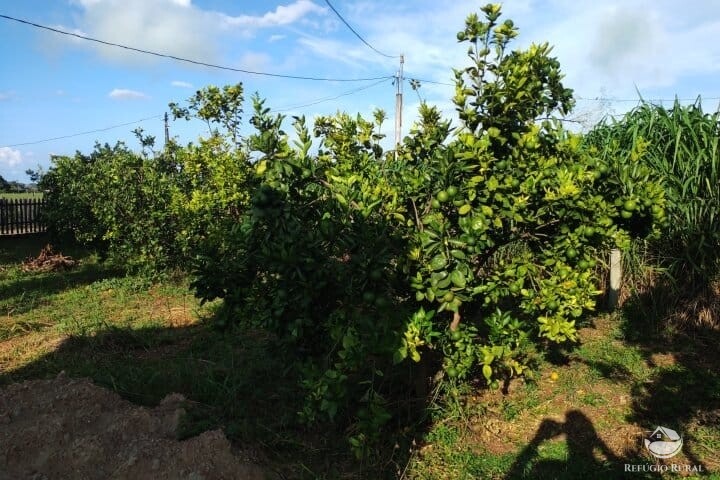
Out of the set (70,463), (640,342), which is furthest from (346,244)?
(640,342)

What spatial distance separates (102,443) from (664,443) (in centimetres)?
353

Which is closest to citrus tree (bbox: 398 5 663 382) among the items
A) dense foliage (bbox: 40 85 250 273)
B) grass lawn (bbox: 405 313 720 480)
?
grass lawn (bbox: 405 313 720 480)

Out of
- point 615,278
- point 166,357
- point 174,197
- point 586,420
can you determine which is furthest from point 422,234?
point 174,197

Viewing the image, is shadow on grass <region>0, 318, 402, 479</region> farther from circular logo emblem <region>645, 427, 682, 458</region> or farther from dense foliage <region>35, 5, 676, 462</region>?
circular logo emblem <region>645, 427, 682, 458</region>

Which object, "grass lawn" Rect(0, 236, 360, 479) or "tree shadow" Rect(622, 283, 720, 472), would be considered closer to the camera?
"grass lawn" Rect(0, 236, 360, 479)

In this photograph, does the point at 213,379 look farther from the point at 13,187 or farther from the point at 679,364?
the point at 13,187

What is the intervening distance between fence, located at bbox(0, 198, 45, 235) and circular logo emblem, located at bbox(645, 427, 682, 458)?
1646cm

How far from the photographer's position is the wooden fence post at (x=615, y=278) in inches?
227

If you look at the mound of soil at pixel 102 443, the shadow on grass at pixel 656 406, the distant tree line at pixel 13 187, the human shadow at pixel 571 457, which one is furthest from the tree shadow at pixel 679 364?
the distant tree line at pixel 13 187

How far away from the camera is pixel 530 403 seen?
392cm

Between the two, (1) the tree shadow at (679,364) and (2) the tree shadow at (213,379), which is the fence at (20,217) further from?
(1) the tree shadow at (679,364)

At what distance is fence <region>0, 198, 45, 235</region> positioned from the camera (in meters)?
15.5

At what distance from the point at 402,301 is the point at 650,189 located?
1653 millimetres

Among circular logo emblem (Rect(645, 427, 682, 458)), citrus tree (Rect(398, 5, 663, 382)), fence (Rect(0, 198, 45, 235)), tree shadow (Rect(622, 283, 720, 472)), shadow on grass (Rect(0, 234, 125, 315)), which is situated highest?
citrus tree (Rect(398, 5, 663, 382))
